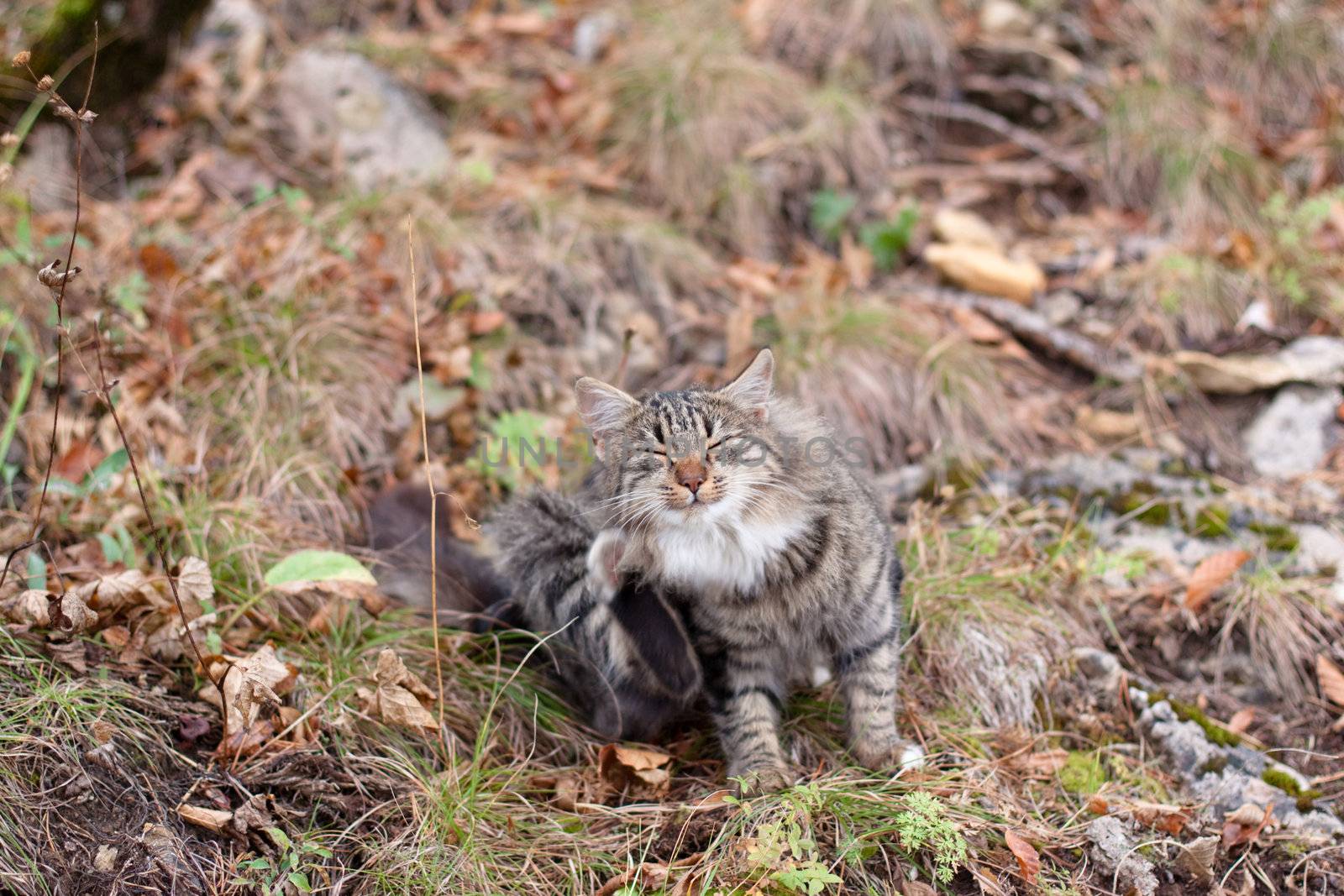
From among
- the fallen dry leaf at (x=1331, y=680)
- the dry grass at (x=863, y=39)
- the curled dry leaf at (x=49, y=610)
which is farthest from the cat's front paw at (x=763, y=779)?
the dry grass at (x=863, y=39)

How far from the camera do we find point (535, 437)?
13.3 feet

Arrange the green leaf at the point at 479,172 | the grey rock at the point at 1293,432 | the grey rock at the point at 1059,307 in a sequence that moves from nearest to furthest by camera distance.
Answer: the grey rock at the point at 1293,432 < the green leaf at the point at 479,172 < the grey rock at the point at 1059,307

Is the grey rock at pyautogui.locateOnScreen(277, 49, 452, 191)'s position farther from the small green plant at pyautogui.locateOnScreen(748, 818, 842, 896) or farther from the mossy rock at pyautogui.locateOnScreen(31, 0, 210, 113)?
the small green plant at pyautogui.locateOnScreen(748, 818, 842, 896)

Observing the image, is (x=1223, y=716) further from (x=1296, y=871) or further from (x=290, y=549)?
(x=290, y=549)

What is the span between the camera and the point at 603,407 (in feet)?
9.56

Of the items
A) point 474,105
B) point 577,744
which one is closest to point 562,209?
point 474,105

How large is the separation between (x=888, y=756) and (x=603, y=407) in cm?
133

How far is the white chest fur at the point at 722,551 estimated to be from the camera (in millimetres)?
2756

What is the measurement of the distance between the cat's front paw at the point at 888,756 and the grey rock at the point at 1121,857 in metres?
0.51

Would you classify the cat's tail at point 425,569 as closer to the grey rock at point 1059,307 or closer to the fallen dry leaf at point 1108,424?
the fallen dry leaf at point 1108,424

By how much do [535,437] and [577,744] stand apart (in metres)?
1.31

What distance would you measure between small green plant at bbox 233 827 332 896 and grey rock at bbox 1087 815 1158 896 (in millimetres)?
2081

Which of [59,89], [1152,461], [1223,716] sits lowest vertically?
[1223,716]

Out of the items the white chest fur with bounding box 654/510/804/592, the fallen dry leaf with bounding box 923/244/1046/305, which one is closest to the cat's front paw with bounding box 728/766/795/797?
the white chest fur with bounding box 654/510/804/592
